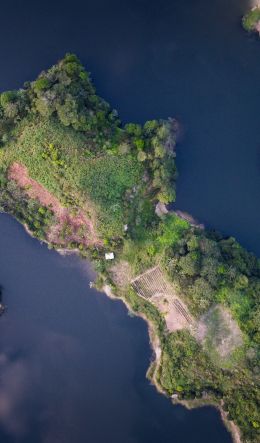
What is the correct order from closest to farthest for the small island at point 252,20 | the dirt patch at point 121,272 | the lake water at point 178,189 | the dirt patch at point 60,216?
the dirt patch at point 60,216 → the small island at point 252,20 → the dirt patch at point 121,272 → the lake water at point 178,189

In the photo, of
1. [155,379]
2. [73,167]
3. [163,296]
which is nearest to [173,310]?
[163,296]

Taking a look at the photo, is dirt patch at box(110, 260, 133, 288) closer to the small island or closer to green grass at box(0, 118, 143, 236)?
green grass at box(0, 118, 143, 236)

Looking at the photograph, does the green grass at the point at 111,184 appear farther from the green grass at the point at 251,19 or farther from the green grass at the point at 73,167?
the green grass at the point at 251,19

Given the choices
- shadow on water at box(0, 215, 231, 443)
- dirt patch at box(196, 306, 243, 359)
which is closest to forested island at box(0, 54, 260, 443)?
dirt patch at box(196, 306, 243, 359)

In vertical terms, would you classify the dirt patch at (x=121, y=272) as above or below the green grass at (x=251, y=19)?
below

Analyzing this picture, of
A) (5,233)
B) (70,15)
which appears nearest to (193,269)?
(5,233)

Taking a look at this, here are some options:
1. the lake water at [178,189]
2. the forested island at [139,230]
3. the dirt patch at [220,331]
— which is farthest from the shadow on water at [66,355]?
the dirt patch at [220,331]

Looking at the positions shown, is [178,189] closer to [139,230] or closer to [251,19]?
[139,230]
